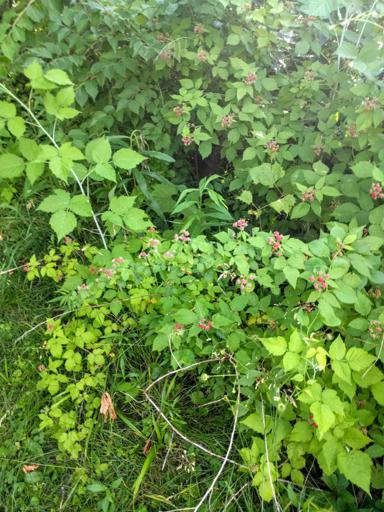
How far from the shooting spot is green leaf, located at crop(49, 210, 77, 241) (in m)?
1.43

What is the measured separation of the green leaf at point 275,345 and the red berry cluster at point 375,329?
0.31 m

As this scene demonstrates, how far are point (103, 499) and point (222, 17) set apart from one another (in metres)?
2.09

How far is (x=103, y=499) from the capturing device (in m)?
1.56

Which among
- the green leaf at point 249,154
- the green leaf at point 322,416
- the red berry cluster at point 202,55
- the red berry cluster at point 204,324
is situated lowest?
the red berry cluster at point 204,324

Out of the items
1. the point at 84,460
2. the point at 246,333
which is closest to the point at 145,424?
the point at 84,460

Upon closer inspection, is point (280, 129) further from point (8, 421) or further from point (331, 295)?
point (8, 421)

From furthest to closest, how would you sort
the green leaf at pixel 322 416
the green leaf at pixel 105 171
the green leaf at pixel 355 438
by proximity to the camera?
the green leaf at pixel 105 171 < the green leaf at pixel 355 438 < the green leaf at pixel 322 416

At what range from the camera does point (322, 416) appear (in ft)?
3.94

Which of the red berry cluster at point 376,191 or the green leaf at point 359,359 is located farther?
the red berry cluster at point 376,191

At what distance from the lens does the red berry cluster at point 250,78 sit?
181 centimetres

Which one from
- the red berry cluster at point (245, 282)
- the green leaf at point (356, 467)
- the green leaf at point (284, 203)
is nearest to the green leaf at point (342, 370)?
the green leaf at point (356, 467)

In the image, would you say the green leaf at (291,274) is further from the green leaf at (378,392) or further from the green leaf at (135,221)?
the green leaf at (135,221)

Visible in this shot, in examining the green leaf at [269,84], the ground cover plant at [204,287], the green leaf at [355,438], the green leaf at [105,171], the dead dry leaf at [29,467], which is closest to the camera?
the green leaf at [355,438]

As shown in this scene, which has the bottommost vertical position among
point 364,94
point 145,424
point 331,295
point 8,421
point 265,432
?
point 8,421
